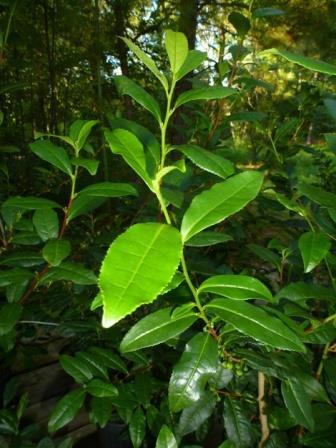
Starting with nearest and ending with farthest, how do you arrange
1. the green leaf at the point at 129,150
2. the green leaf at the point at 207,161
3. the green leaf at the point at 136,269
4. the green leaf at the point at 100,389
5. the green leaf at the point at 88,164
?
the green leaf at the point at 136,269 → the green leaf at the point at 129,150 → the green leaf at the point at 207,161 → the green leaf at the point at 88,164 → the green leaf at the point at 100,389

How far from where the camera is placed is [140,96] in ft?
2.06

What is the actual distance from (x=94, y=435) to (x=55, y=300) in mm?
728

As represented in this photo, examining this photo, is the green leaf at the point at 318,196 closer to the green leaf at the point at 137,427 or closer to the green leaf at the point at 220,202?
the green leaf at the point at 220,202

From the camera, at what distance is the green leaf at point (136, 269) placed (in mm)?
314

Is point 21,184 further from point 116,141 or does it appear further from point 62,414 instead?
point 116,141

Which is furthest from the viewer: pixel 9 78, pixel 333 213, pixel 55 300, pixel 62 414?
pixel 9 78

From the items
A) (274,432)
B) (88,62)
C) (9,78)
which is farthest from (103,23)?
(274,432)

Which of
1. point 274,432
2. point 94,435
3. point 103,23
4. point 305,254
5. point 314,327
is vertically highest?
point 103,23

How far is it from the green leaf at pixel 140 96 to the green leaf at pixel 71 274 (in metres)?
0.37

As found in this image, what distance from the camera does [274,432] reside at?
2.77ft

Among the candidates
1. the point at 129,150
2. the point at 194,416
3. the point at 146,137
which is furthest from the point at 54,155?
the point at 194,416

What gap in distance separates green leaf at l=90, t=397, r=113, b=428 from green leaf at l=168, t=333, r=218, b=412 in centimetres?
29

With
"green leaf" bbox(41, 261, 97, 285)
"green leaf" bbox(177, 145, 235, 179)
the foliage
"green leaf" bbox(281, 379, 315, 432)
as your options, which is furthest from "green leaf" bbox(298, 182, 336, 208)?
"green leaf" bbox(41, 261, 97, 285)

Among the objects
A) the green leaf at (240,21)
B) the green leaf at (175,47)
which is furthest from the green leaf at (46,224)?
the green leaf at (240,21)
